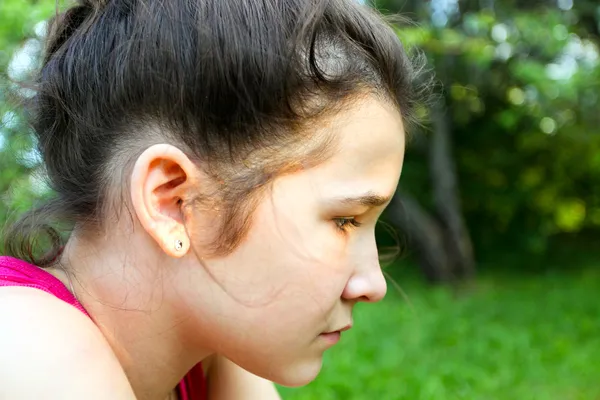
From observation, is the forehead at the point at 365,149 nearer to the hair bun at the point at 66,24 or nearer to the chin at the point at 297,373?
the chin at the point at 297,373

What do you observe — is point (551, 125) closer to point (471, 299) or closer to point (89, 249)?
point (471, 299)

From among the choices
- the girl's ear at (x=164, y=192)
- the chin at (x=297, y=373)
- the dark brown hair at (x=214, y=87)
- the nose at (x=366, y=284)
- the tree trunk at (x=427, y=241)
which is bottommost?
the tree trunk at (x=427, y=241)

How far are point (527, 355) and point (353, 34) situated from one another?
350 centimetres

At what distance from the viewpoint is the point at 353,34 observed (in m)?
1.32

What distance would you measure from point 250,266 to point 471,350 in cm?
355

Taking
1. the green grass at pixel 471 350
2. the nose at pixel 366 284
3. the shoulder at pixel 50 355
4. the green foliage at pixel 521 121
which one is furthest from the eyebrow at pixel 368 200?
the green foliage at pixel 521 121

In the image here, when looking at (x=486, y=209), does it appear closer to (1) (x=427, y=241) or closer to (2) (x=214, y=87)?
(1) (x=427, y=241)

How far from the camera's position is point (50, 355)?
1069mm

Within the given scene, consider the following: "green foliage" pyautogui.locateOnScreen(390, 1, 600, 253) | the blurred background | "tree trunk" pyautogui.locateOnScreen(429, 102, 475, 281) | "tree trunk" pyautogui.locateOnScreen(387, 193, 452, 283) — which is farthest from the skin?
"tree trunk" pyautogui.locateOnScreen(429, 102, 475, 281)

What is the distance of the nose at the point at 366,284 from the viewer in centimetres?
127

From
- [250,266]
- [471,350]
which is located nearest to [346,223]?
[250,266]

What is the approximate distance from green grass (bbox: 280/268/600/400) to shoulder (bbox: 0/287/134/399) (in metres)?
1.44

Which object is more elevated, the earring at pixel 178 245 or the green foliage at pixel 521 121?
the earring at pixel 178 245

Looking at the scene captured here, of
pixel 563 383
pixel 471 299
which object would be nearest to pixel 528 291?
pixel 471 299
